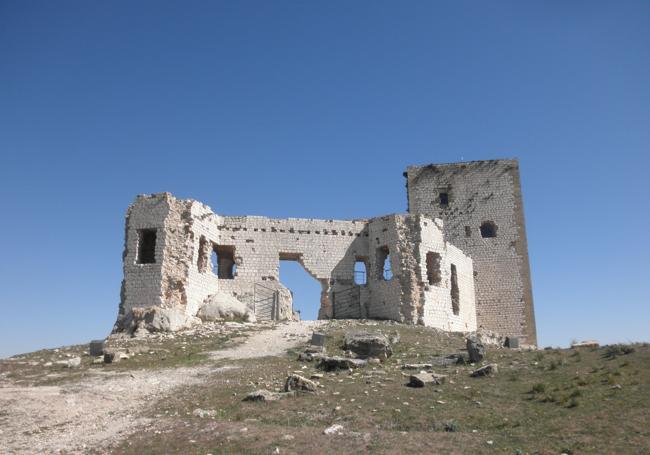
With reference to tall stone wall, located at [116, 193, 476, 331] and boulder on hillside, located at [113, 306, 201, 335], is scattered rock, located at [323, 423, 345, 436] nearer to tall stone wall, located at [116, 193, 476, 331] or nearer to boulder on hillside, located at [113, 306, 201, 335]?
boulder on hillside, located at [113, 306, 201, 335]

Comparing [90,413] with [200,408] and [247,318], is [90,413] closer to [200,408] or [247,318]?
[200,408]

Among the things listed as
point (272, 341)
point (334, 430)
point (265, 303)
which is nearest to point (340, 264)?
point (265, 303)

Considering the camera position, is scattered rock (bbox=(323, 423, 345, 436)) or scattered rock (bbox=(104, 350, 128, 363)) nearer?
scattered rock (bbox=(323, 423, 345, 436))

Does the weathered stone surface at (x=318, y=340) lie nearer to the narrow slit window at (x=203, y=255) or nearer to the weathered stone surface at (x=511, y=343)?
the weathered stone surface at (x=511, y=343)

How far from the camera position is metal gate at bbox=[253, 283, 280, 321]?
23188 mm

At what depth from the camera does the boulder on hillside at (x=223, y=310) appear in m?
21.2

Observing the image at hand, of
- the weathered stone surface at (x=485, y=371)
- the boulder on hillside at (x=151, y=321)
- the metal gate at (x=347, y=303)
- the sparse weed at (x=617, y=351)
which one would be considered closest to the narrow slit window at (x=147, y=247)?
the boulder on hillside at (x=151, y=321)

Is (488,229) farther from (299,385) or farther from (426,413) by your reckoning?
(426,413)

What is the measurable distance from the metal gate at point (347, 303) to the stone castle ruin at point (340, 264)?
5 cm

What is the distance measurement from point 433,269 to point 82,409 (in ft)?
56.7

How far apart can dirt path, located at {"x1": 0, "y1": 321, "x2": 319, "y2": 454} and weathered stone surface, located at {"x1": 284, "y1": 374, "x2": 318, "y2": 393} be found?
2.53m

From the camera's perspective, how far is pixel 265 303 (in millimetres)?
23484

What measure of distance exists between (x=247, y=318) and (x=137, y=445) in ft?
45.4

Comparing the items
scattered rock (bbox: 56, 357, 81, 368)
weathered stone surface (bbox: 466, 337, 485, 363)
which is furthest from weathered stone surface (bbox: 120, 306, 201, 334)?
weathered stone surface (bbox: 466, 337, 485, 363)
